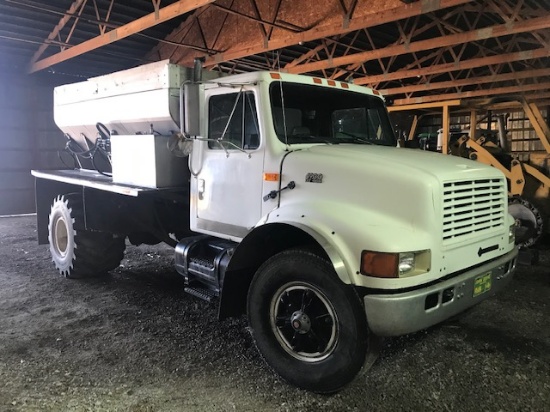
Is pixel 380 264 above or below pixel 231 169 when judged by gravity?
below

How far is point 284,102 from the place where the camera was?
3611 millimetres

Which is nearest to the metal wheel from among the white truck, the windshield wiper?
the white truck

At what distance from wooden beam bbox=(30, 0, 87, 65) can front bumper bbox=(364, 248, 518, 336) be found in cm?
879

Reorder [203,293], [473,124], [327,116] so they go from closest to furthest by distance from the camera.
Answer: [327,116] < [203,293] < [473,124]

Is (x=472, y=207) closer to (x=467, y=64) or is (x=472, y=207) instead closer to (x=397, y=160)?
(x=397, y=160)

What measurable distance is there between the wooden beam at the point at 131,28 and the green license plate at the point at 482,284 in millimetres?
5675

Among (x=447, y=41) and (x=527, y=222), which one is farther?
(x=447, y=41)

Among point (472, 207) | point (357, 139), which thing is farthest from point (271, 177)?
point (472, 207)

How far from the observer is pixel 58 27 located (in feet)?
33.4

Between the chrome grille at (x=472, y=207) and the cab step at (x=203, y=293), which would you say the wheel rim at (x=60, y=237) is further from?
the chrome grille at (x=472, y=207)

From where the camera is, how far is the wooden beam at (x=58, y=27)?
8.96 m

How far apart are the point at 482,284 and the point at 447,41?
23.8 ft

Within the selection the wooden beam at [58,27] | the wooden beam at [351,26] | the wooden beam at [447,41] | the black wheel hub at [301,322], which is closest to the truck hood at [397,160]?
the black wheel hub at [301,322]

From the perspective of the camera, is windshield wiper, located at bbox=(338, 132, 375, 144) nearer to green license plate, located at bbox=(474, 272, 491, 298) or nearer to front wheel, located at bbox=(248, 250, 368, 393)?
front wheel, located at bbox=(248, 250, 368, 393)
